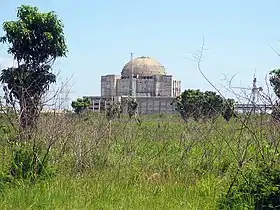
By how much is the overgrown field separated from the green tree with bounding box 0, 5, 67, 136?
6.22 ft

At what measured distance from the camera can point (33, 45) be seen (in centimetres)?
1202

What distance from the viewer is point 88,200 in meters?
6.83

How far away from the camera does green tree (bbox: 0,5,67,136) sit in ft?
37.4

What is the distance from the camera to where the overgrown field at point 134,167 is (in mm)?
6656

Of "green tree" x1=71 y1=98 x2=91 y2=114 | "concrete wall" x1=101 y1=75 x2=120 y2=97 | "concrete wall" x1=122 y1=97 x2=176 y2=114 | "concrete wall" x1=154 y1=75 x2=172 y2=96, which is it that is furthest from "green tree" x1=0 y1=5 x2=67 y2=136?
"concrete wall" x1=154 y1=75 x2=172 y2=96

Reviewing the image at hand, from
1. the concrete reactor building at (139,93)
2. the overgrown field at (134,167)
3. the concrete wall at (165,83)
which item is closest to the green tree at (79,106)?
the concrete reactor building at (139,93)

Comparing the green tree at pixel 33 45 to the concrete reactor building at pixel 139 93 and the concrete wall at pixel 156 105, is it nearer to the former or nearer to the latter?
the concrete reactor building at pixel 139 93

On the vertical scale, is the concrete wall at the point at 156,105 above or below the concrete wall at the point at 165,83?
below

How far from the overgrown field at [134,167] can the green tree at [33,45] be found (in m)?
1.90

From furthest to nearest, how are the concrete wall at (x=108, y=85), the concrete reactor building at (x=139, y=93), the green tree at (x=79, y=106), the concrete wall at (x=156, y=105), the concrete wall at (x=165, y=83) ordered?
the concrete wall at (x=165, y=83) → the concrete wall at (x=156, y=105) → the concrete wall at (x=108, y=85) → the concrete reactor building at (x=139, y=93) → the green tree at (x=79, y=106)

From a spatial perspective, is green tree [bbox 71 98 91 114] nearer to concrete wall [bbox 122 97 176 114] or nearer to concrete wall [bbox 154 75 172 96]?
concrete wall [bbox 122 97 176 114]

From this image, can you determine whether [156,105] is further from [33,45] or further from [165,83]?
[33,45]

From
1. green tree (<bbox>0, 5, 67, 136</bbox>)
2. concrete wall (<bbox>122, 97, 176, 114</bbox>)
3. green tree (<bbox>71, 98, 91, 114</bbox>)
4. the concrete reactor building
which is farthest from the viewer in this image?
concrete wall (<bbox>122, 97, 176, 114</bbox>)

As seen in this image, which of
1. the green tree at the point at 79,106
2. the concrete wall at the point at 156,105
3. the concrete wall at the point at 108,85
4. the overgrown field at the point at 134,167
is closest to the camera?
the overgrown field at the point at 134,167
